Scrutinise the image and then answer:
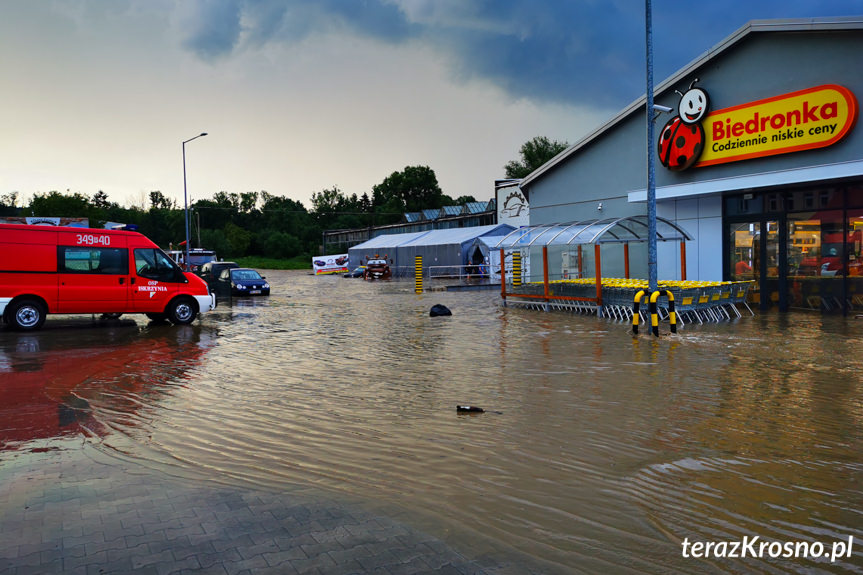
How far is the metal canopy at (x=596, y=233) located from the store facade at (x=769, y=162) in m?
→ 0.91

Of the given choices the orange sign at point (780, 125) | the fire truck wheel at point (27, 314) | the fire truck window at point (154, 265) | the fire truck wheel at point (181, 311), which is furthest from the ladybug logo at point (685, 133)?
the fire truck wheel at point (27, 314)

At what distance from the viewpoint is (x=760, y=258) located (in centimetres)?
1962

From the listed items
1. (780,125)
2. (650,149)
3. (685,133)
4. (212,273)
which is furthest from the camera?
(212,273)

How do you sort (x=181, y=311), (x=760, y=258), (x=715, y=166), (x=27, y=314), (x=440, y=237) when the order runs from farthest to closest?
(x=440, y=237) < (x=715, y=166) < (x=760, y=258) < (x=181, y=311) < (x=27, y=314)

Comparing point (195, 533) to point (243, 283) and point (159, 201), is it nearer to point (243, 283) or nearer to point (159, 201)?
point (243, 283)

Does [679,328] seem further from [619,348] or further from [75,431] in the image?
[75,431]

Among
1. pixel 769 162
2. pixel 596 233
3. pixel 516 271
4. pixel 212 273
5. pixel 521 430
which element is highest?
pixel 769 162

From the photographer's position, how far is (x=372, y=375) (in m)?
9.94

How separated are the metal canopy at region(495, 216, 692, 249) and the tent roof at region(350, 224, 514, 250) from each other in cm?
2289

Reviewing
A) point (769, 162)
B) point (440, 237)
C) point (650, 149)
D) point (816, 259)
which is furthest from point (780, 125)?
point (440, 237)

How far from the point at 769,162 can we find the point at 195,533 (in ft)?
62.3

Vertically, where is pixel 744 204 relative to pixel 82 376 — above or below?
above

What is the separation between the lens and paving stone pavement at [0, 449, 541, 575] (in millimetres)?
3773

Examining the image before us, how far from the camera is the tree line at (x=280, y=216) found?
10194cm
